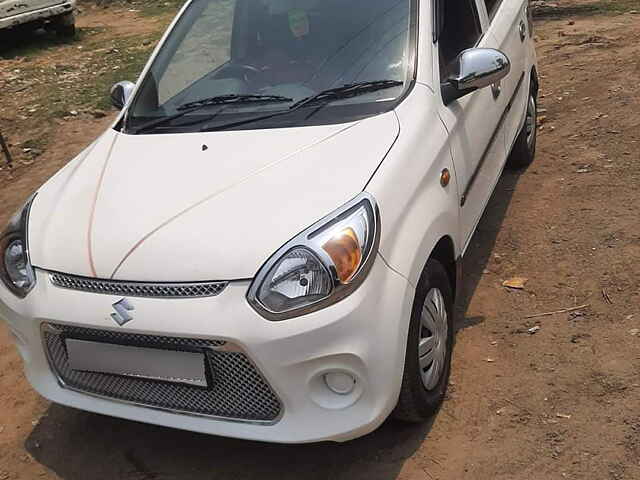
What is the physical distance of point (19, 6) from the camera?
11.1 meters

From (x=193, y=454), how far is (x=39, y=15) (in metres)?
10.0

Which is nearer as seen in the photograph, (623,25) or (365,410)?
(365,410)

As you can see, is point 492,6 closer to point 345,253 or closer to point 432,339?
point 432,339

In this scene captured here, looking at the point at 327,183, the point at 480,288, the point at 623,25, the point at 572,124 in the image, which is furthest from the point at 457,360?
the point at 623,25

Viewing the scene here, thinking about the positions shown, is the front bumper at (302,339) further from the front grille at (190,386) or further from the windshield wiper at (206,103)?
the windshield wiper at (206,103)

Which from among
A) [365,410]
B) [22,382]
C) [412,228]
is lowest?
[22,382]

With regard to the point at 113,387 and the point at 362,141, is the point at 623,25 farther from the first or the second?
the point at 113,387

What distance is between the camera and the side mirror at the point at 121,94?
387 cm

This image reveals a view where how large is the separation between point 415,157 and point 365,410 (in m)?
0.96

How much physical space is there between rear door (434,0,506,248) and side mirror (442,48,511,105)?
0.05 m

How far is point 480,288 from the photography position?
3.98 meters

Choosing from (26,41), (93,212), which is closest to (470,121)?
(93,212)

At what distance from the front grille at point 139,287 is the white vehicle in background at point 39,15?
31.4 ft

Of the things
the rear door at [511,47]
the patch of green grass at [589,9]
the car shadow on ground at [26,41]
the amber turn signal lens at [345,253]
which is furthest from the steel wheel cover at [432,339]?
the car shadow on ground at [26,41]
